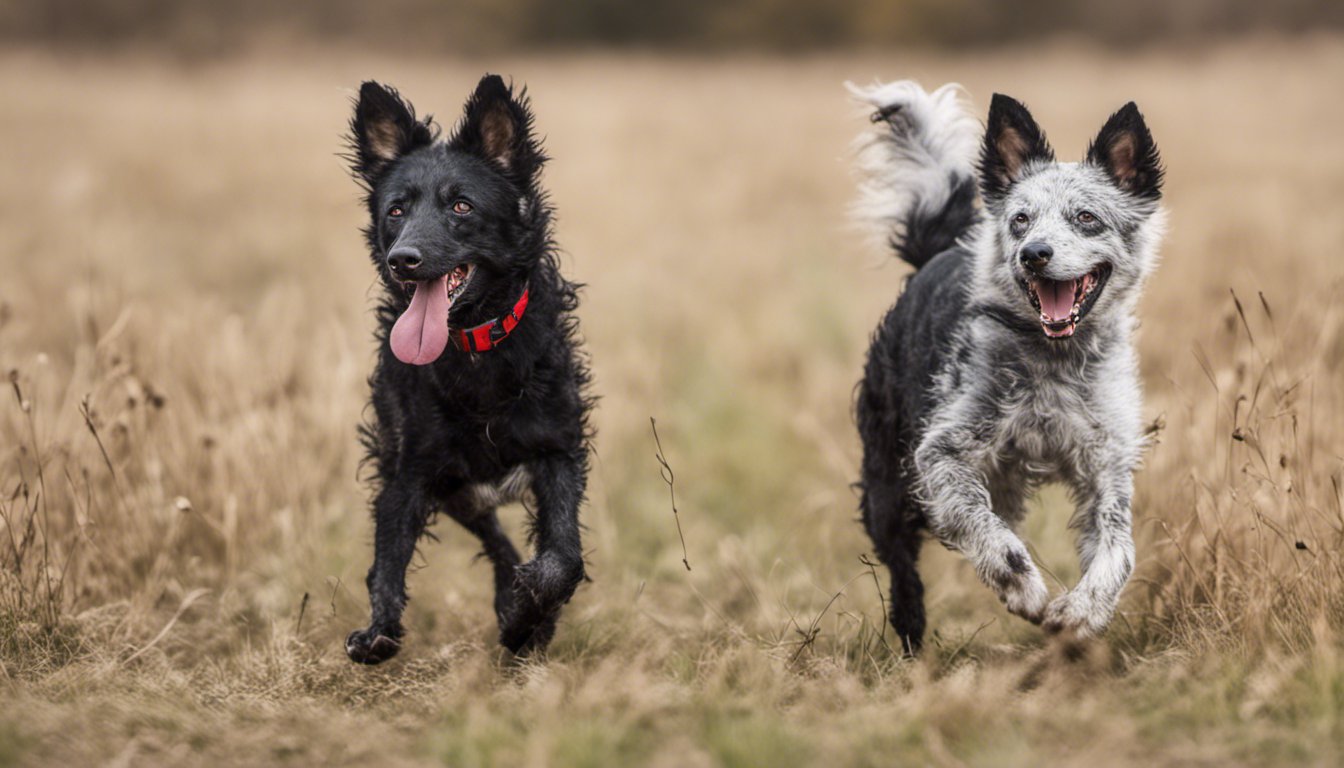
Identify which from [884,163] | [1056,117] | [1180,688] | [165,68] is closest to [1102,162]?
[884,163]

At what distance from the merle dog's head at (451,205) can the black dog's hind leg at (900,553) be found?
159 centimetres

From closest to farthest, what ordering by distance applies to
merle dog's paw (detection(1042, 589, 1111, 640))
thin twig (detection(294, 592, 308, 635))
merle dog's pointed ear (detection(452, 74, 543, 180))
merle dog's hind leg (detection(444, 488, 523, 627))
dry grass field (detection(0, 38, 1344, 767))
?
dry grass field (detection(0, 38, 1344, 767)), merle dog's paw (detection(1042, 589, 1111, 640)), merle dog's pointed ear (detection(452, 74, 543, 180)), thin twig (detection(294, 592, 308, 635)), merle dog's hind leg (detection(444, 488, 523, 627))

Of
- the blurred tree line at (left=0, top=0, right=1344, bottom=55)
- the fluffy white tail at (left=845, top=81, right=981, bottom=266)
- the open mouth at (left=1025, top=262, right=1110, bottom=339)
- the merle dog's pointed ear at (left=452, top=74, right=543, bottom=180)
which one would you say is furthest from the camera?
the blurred tree line at (left=0, top=0, right=1344, bottom=55)

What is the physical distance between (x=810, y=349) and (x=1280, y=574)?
4.62 m

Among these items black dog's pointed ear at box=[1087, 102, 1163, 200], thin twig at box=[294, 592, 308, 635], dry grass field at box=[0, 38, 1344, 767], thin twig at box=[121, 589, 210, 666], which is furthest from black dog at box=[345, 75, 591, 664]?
black dog's pointed ear at box=[1087, 102, 1163, 200]

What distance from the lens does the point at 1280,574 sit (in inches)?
165

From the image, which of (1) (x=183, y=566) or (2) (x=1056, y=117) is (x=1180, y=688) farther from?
(2) (x=1056, y=117)

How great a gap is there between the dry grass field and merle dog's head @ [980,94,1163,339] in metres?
0.45

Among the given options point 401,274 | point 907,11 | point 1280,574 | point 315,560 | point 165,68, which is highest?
point 907,11

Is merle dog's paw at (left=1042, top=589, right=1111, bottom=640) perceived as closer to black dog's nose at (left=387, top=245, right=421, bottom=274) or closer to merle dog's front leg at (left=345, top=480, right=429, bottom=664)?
merle dog's front leg at (left=345, top=480, right=429, bottom=664)

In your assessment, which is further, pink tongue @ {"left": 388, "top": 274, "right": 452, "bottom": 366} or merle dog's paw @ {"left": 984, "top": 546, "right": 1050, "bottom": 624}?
pink tongue @ {"left": 388, "top": 274, "right": 452, "bottom": 366}

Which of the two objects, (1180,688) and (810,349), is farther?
(810,349)

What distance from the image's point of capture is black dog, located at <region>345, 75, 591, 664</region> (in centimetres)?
404

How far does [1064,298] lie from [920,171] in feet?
4.38
